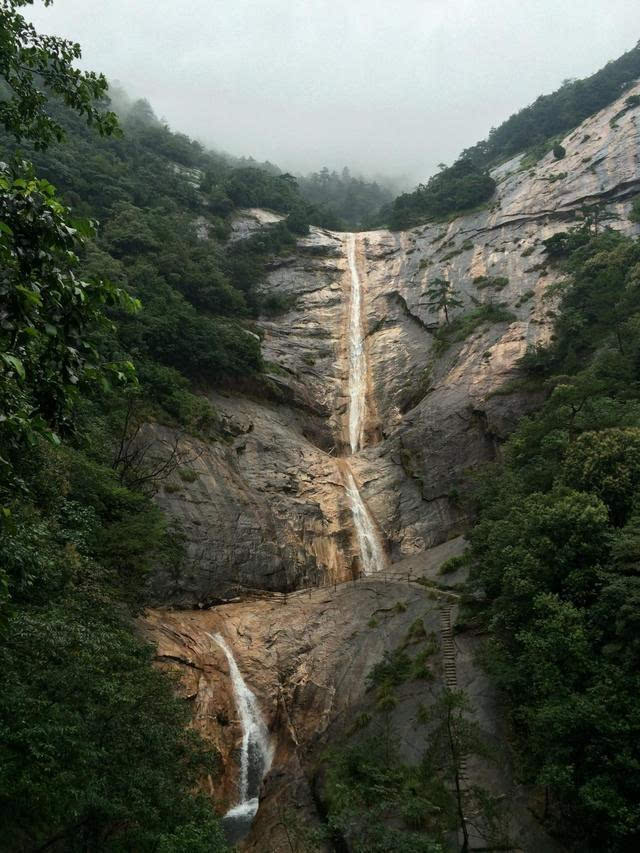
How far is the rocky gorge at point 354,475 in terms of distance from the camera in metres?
18.8

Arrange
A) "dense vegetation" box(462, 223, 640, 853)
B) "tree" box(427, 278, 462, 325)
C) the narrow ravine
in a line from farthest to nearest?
1. "tree" box(427, 278, 462, 325)
2. the narrow ravine
3. "dense vegetation" box(462, 223, 640, 853)

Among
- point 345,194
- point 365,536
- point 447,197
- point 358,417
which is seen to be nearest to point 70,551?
point 365,536

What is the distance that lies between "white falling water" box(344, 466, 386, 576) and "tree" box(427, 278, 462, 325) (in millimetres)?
16653

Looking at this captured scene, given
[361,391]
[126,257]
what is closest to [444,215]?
[361,391]

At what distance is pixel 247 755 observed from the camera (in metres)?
18.6

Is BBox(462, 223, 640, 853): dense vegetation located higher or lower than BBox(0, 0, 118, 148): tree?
lower

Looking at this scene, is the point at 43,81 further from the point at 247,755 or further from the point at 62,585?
the point at 247,755

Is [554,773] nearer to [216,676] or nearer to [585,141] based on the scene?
[216,676]

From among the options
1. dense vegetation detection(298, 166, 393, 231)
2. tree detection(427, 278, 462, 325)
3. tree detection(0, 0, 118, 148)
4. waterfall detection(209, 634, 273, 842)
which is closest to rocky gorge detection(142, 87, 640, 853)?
waterfall detection(209, 634, 273, 842)

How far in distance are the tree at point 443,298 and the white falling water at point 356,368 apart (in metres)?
5.83

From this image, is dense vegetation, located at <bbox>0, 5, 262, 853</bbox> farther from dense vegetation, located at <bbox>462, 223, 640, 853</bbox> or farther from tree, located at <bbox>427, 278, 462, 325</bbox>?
tree, located at <bbox>427, 278, 462, 325</bbox>

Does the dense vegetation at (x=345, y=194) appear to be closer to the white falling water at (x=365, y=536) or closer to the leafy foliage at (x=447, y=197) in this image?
the leafy foliage at (x=447, y=197)

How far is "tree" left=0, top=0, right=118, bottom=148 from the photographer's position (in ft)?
22.5

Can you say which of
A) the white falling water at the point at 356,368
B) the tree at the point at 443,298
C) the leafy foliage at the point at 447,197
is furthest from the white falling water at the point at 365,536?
the leafy foliage at the point at 447,197
